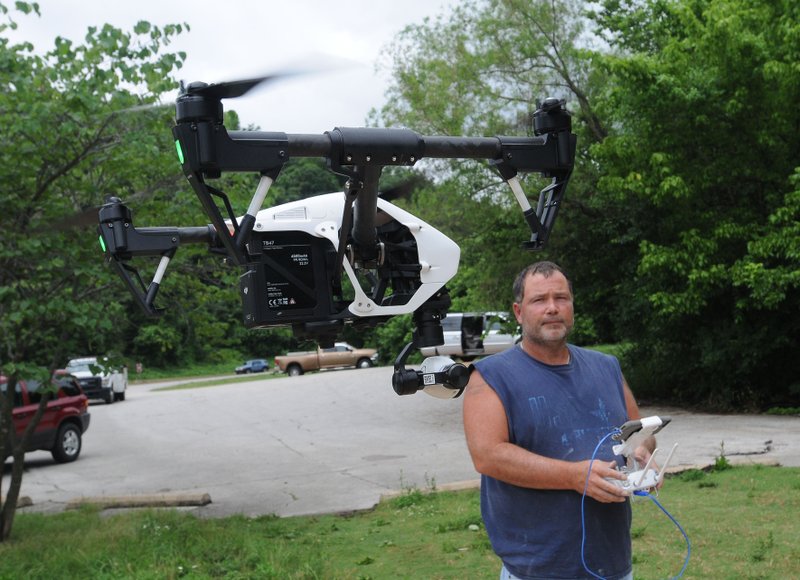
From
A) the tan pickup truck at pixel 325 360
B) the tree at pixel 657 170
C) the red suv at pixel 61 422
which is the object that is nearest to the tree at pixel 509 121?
the tree at pixel 657 170

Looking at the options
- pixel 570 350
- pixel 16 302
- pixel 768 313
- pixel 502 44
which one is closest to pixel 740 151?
pixel 768 313

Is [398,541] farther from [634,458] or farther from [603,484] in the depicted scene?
[603,484]

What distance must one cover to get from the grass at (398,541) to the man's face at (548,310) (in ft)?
11.7

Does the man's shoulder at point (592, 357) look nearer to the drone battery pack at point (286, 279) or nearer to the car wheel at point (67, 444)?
the drone battery pack at point (286, 279)

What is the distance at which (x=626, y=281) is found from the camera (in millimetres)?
18266

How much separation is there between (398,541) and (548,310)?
5.21m

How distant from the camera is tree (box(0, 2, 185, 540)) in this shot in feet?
26.3

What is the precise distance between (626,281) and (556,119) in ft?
50.5

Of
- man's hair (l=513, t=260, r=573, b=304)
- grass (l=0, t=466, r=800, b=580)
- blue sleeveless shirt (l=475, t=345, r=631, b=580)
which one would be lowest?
grass (l=0, t=466, r=800, b=580)

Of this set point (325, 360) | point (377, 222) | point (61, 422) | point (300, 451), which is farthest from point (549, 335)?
point (325, 360)

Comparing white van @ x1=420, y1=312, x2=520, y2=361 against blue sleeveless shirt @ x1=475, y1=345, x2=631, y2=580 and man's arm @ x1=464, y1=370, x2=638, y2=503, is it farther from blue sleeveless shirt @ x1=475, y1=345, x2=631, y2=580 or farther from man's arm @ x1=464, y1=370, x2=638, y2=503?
man's arm @ x1=464, y1=370, x2=638, y2=503

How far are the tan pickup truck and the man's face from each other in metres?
39.5

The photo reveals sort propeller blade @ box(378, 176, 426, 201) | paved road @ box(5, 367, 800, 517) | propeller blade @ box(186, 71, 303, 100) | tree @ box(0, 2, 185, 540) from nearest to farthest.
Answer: propeller blade @ box(186, 71, 303, 100)
propeller blade @ box(378, 176, 426, 201)
tree @ box(0, 2, 185, 540)
paved road @ box(5, 367, 800, 517)

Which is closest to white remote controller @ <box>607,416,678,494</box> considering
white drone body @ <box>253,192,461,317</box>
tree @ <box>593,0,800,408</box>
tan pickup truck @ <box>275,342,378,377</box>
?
white drone body @ <box>253,192,461,317</box>
